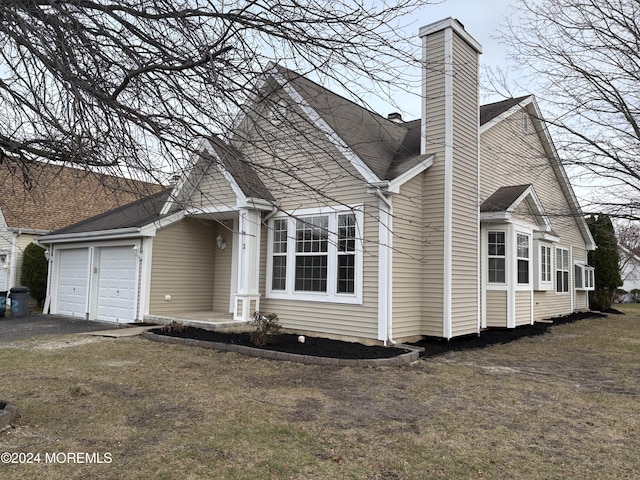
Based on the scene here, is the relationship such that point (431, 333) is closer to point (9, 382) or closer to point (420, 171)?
point (420, 171)

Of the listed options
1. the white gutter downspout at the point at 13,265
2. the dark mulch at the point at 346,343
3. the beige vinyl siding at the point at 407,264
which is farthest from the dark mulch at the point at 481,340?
the white gutter downspout at the point at 13,265

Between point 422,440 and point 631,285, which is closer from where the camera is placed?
point 422,440

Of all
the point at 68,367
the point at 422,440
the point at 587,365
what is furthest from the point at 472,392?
the point at 68,367

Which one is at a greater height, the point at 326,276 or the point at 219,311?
the point at 326,276

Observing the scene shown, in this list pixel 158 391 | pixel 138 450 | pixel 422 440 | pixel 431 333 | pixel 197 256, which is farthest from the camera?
pixel 197 256

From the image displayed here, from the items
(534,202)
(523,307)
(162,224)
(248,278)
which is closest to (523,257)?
(523,307)

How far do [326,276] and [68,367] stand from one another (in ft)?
17.2

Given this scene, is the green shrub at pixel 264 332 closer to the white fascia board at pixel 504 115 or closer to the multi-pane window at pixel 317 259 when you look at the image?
the multi-pane window at pixel 317 259

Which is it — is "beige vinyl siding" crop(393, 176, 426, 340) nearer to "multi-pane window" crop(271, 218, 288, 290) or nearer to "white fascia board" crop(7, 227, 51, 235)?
"multi-pane window" crop(271, 218, 288, 290)

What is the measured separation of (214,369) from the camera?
7.45m

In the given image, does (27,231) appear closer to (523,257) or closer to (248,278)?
(248,278)

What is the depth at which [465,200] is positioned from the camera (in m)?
10.8

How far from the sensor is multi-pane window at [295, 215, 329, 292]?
10359mm

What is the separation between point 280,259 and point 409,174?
3.77 m
